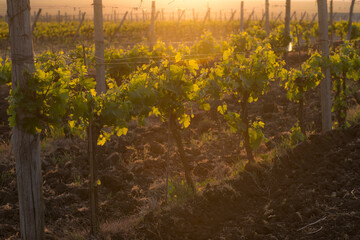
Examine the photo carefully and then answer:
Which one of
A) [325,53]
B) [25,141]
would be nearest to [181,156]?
[25,141]

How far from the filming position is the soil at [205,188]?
17.5 ft

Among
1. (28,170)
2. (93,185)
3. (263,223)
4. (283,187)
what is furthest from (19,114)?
(283,187)

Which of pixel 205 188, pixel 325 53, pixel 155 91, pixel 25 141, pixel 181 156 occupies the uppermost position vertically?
pixel 325 53

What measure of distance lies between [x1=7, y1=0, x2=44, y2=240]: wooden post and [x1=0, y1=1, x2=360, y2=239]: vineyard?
33 millimetres

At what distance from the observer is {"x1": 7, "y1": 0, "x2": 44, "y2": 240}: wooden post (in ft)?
14.8

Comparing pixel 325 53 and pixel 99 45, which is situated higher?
pixel 99 45

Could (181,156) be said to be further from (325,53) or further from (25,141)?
(325,53)

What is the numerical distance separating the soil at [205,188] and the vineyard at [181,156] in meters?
0.02

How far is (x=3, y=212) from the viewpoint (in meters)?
6.29

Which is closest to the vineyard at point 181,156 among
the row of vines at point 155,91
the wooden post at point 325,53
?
the row of vines at point 155,91

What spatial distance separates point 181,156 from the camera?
6.80 meters

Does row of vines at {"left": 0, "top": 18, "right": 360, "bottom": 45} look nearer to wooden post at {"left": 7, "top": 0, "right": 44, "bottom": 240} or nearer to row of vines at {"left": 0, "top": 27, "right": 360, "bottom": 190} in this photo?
row of vines at {"left": 0, "top": 27, "right": 360, "bottom": 190}

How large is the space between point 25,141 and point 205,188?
2826mm

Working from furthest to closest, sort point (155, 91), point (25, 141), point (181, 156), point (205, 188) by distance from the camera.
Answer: point (181, 156) < point (205, 188) < point (155, 91) < point (25, 141)
